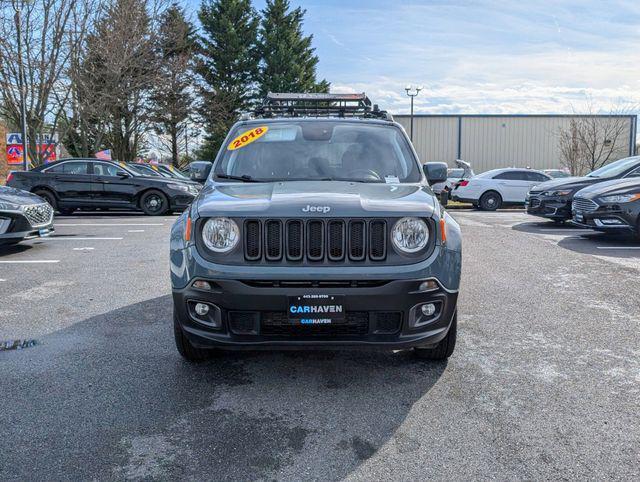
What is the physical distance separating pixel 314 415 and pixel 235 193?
155 cm

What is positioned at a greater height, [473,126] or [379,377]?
[473,126]

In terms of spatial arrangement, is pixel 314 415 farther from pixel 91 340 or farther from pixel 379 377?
pixel 91 340

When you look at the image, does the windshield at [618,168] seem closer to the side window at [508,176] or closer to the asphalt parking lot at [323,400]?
the asphalt parking lot at [323,400]

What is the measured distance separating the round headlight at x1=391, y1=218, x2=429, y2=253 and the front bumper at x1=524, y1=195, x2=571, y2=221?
10599mm

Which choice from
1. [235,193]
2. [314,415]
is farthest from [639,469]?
[235,193]

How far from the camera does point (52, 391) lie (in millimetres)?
A: 3736

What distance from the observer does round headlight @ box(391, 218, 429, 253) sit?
3621mm

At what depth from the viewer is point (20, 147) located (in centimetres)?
2023

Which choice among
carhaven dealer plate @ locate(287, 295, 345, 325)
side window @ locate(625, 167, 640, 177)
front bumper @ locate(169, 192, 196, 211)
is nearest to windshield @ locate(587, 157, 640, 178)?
side window @ locate(625, 167, 640, 177)

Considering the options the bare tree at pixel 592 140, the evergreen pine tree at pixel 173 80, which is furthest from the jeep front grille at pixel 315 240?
the bare tree at pixel 592 140

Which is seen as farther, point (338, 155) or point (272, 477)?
point (338, 155)

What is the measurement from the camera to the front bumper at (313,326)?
3.50 metres

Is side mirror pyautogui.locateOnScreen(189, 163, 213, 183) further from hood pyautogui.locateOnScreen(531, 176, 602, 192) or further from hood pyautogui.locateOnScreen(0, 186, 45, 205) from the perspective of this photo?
hood pyautogui.locateOnScreen(531, 176, 602, 192)

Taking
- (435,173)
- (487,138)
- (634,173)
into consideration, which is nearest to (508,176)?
(634,173)
